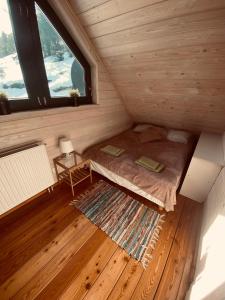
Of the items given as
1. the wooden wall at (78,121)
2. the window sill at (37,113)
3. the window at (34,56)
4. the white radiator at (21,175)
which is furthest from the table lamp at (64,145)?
the window at (34,56)

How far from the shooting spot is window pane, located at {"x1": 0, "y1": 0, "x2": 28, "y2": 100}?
1363 millimetres

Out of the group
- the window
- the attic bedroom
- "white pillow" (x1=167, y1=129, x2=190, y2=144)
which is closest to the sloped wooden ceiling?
the attic bedroom

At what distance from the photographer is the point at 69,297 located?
3.62 ft

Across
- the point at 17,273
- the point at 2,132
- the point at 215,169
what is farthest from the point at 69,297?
the point at 215,169

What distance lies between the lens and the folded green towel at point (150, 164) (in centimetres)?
183

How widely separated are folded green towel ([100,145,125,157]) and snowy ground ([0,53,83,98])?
0.98 meters

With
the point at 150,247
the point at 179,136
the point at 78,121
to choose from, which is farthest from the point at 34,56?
the point at 179,136

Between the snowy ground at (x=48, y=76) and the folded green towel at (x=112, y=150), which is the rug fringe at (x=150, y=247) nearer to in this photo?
the folded green towel at (x=112, y=150)

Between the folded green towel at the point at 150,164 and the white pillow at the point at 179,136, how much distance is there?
927 mm

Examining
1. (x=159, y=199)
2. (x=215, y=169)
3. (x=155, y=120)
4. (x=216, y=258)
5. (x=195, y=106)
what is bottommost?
(x=159, y=199)

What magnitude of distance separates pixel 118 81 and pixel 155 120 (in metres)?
1.16

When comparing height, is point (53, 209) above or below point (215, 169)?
below

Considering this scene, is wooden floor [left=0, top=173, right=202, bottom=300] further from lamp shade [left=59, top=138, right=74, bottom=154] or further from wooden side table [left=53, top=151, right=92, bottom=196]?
lamp shade [left=59, top=138, right=74, bottom=154]

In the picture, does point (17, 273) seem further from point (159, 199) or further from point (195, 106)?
point (195, 106)
